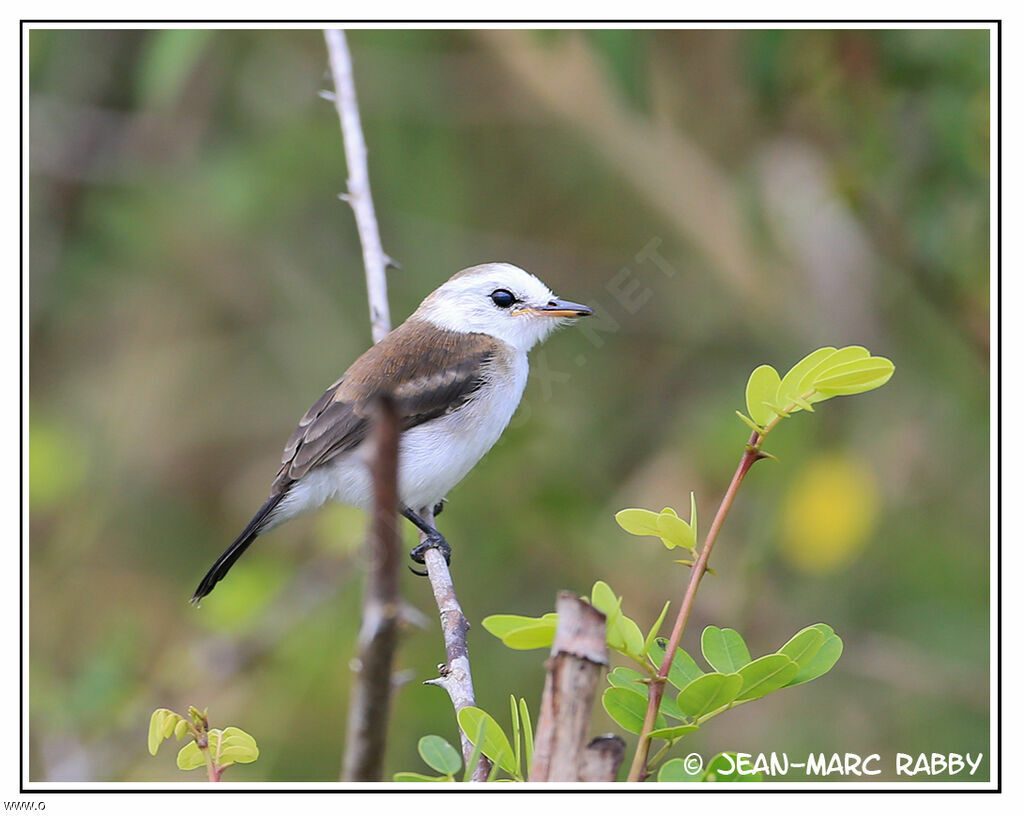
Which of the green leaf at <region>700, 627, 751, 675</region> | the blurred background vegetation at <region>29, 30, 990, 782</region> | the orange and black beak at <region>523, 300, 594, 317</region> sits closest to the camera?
the green leaf at <region>700, 627, 751, 675</region>

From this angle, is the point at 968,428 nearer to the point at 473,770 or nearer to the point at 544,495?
the point at 544,495

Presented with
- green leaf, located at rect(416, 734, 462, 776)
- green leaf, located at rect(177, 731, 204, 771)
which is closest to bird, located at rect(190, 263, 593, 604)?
green leaf, located at rect(177, 731, 204, 771)

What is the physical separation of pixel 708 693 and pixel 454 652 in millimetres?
1288

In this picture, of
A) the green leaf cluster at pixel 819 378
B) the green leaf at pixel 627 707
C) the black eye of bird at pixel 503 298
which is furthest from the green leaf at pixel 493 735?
the black eye of bird at pixel 503 298

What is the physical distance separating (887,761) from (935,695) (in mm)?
1469

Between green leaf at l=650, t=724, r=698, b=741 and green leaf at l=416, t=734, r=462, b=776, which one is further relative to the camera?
green leaf at l=416, t=734, r=462, b=776

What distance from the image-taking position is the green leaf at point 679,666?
1.78 meters

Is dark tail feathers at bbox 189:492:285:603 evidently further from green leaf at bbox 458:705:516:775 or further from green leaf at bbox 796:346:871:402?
green leaf at bbox 796:346:871:402

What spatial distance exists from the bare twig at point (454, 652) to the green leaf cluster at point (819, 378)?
761 mm

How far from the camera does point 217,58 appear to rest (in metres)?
6.08

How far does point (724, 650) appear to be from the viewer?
186cm

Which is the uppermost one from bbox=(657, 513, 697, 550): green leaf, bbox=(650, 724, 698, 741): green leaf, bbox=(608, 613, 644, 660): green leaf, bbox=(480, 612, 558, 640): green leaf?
bbox=(657, 513, 697, 550): green leaf

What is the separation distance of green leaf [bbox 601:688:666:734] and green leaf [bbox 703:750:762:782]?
10 centimetres

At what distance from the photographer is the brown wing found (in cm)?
386
